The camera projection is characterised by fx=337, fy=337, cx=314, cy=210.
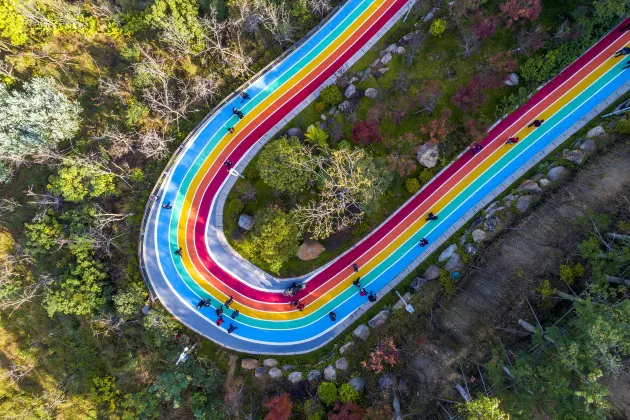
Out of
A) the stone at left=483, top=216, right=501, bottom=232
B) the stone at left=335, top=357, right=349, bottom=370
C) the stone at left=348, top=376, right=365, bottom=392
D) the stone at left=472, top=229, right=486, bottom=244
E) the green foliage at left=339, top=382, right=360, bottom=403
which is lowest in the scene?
the stone at left=348, top=376, right=365, bottom=392

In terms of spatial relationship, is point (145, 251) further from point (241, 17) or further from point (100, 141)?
point (241, 17)

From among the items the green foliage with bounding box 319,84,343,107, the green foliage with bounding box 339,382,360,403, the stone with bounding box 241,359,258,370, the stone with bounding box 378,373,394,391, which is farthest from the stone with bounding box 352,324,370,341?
the green foliage with bounding box 319,84,343,107

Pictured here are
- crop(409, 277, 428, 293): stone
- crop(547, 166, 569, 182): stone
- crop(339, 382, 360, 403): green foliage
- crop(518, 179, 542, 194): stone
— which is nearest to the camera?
crop(339, 382, 360, 403): green foliage

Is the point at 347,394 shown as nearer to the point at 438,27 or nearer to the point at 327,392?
the point at 327,392

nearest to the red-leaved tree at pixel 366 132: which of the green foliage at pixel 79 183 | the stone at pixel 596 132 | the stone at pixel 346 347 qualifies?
the stone at pixel 596 132

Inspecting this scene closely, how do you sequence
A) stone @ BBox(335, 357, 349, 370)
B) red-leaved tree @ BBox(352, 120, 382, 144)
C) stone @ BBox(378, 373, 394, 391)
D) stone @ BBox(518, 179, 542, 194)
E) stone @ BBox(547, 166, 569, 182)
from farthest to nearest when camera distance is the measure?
red-leaved tree @ BBox(352, 120, 382, 144) → stone @ BBox(335, 357, 349, 370) → stone @ BBox(518, 179, 542, 194) → stone @ BBox(547, 166, 569, 182) → stone @ BBox(378, 373, 394, 391)

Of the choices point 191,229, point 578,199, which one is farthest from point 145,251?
point 578,199

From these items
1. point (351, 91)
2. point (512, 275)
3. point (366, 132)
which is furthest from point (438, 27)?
point (512, 275)

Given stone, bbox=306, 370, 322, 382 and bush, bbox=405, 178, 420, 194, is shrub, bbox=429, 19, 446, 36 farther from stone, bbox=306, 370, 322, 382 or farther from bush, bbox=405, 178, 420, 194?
stone, bbox=306, 370, 322, 382
